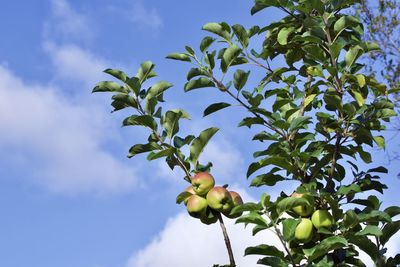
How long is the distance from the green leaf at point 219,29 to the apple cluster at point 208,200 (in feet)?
2.64

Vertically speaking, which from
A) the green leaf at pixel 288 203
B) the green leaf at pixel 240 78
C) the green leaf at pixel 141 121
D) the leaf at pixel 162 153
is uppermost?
the green leaf at pixel 240 78

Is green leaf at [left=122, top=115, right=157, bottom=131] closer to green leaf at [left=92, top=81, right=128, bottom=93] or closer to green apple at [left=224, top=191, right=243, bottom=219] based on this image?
green leaf at [left=92, top=81, right=128, bottom=93]

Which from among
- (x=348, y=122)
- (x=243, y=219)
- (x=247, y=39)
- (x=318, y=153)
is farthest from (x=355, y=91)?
Answer: (x=243, y=219)

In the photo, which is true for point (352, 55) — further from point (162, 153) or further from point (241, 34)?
point (162, 153)

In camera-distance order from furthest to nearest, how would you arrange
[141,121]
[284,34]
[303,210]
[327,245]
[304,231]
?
[284,34] < [141,121] < [303,210] < [304,231] < [327,245]

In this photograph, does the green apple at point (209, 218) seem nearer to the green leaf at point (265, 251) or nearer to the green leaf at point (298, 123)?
the green leaf at point (265, 251)

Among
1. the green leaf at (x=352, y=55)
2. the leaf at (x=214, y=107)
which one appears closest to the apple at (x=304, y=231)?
the leaf at (x=214, y=107)

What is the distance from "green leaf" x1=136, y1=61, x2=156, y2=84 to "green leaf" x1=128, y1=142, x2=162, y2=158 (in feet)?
1.07

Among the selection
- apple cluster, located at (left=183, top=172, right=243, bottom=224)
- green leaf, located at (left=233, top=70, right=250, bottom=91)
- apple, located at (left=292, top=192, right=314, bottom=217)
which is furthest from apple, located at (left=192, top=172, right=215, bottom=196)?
green leaf, located at (left=233, top=70, right=250, bottom=91)

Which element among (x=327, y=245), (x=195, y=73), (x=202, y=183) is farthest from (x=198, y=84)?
(x=327, y=245)

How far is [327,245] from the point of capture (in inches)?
97.8

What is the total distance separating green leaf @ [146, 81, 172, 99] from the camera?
2.93m

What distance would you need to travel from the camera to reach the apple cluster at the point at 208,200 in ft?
8.84

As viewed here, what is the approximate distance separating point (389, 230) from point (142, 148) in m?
1.18
